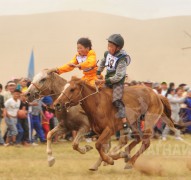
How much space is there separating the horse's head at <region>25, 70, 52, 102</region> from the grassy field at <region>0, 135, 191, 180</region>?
130cm

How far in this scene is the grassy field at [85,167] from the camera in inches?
390

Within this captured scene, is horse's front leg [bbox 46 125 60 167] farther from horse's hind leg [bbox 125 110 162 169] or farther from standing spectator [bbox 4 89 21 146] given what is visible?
standing spectator [bbox 4 89 21 146]

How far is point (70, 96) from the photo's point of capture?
9773 millimetres

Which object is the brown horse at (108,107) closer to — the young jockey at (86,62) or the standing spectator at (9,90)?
the young jockey at (86,62)

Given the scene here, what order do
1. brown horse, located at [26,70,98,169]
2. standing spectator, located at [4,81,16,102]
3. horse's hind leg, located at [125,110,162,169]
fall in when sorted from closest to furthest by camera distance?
horse's hind leg, located at [125,110,162,169]
brown horse, located at [26,70,98,169]
standing spectator, located at [4,81,16,102]

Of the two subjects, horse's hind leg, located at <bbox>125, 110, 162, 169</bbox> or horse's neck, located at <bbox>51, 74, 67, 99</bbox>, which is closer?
horse's hind leg, located at <bbox>125, 110, 162, 169</bbox>

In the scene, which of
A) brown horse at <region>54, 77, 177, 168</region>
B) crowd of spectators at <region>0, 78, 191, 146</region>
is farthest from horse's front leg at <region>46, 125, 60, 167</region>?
crowd of spectators at <region>0, 78, 191, 146</region>

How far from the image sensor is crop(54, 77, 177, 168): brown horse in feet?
32.3

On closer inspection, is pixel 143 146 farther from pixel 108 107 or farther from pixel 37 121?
pixel 37 121

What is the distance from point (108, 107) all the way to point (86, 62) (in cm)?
107

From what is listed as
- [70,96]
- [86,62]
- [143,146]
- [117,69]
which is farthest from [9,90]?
[70,96]

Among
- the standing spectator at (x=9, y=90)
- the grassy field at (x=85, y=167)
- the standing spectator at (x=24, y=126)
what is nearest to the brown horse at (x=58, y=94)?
the grassy field at (x=85, y=167)

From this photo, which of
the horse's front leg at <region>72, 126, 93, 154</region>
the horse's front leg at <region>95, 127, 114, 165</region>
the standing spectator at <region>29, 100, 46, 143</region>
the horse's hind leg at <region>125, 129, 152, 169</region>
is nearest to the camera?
the horse's front leg at <region>95, 127, 114, 165</region>

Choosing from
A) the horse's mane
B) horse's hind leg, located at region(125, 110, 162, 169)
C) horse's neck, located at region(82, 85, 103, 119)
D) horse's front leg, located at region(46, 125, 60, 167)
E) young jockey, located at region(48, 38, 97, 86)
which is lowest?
horse's front leg, located at region(46, 125, 60, 167)
